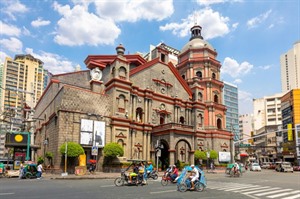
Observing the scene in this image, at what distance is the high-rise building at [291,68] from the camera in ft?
438

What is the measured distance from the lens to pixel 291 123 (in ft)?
236

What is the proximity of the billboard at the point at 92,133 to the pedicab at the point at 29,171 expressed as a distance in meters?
7.15

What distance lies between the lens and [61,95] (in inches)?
1299

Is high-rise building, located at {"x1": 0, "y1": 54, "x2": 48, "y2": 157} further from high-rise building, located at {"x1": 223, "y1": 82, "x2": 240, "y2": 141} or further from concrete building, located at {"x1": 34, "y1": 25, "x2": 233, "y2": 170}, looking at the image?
high-rise building, located at {"x1": 223, "y1": 82, "x2": 240, "y2": 141}

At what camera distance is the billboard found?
33312mm

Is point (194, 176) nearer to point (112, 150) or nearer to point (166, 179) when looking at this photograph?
point (166, 179)

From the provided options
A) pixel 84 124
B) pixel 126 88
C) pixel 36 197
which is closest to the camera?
pixel 36 197

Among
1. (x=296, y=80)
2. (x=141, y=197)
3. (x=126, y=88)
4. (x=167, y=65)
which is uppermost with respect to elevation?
(x=296, y=80)

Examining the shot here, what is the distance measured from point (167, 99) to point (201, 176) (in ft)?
93.3

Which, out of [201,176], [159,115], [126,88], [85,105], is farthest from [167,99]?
[201,176]

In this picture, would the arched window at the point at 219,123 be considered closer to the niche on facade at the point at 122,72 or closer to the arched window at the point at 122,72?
the niche on facade at the point at 122,72

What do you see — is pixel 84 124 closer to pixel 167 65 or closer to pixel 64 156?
pixel 64 156

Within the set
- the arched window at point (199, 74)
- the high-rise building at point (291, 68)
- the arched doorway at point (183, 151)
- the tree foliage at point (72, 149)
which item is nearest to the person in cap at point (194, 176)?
the tree foliage at point (72, 149)

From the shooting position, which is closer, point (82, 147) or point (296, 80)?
point (82, 147)
